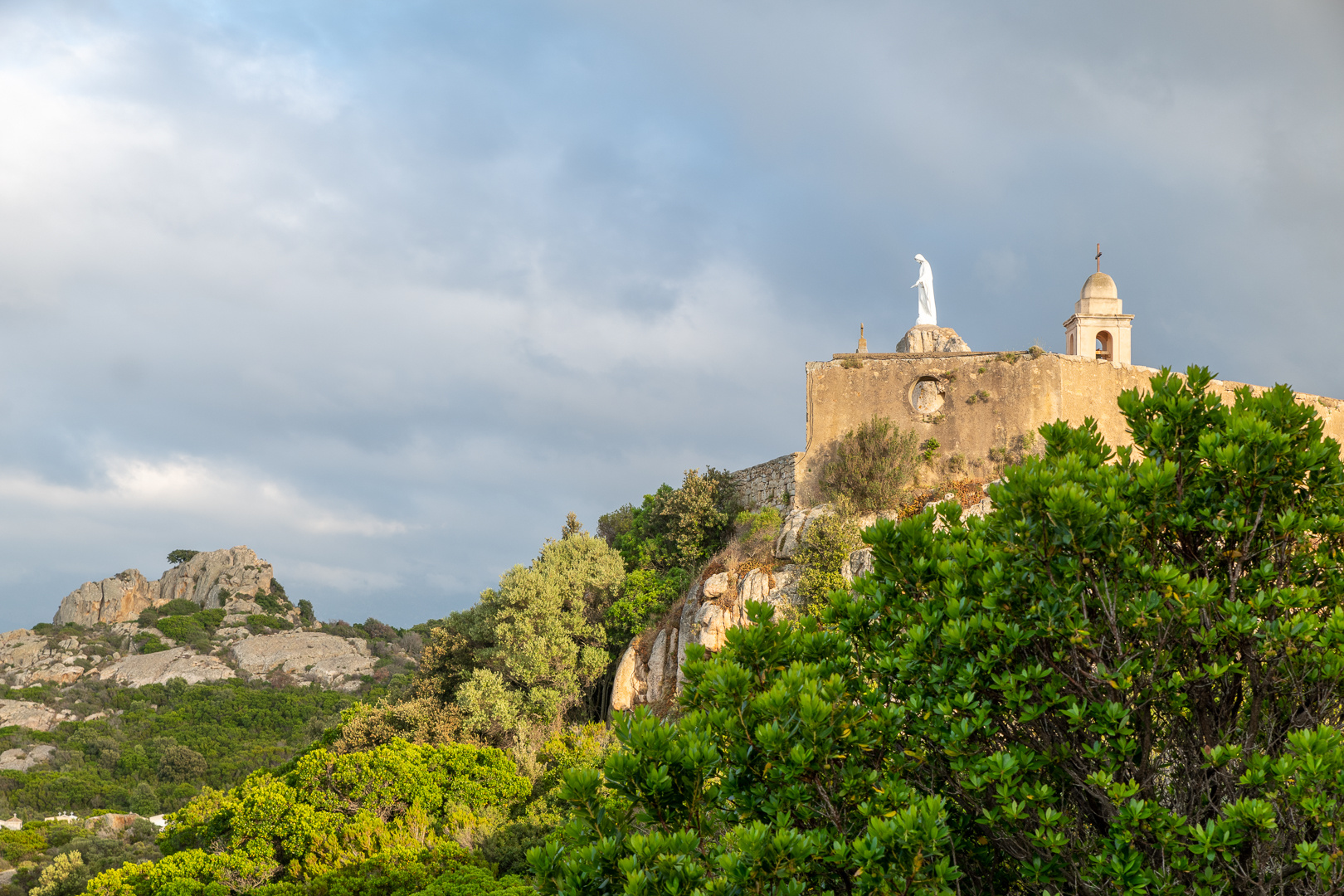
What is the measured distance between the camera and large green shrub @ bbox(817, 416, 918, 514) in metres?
22.8

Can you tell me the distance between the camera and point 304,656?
66438mm

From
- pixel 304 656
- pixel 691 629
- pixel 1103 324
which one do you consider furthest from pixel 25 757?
pixel 1103 324

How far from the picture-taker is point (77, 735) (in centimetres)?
5097

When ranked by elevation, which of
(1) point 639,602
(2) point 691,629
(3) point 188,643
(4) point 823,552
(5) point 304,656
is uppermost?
(4) point 823,552

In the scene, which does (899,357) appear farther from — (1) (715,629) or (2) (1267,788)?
(2) (1267,788)

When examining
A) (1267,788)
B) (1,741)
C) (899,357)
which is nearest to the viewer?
(1267,788)

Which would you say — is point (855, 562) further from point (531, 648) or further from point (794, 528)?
point (531, 648)

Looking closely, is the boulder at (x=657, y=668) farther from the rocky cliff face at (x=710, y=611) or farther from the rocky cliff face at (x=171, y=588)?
the rocky cliff face at (x=171, y=588)

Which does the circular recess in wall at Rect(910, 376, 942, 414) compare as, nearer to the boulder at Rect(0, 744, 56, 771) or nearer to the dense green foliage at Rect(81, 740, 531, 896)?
the dense green foliage at Rect(81, 740, 531, 896)

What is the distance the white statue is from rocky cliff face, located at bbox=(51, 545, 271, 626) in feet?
214

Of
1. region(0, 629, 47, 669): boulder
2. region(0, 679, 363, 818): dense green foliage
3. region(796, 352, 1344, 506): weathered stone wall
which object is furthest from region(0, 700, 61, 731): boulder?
region(796, 352, 1344, 506): weathered stone wall

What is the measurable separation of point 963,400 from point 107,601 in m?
76.9

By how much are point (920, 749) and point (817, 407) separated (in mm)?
18568

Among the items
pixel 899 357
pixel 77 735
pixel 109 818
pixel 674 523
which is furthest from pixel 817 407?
pixel 77 735
